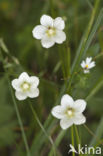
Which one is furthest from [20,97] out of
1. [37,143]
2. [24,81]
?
[37,143]

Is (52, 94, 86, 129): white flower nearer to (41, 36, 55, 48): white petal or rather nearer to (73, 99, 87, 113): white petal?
(73, 99, 87, 113): white petal

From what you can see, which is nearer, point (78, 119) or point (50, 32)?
point (78, 119)

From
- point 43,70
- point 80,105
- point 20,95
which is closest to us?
point 80,105

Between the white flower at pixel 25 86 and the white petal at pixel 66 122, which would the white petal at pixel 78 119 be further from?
the white flower at pixel 25 86

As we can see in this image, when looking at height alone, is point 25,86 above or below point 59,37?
below

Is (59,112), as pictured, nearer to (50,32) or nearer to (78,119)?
(78,119)

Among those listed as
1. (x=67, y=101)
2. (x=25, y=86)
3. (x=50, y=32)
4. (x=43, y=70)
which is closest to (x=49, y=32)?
(x=50, y=32)

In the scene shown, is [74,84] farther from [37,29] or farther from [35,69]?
[35,69]

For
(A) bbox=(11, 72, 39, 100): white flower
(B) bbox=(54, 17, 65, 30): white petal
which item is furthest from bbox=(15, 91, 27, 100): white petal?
(B) bbox=(54, 17, 65, 30): white petal
